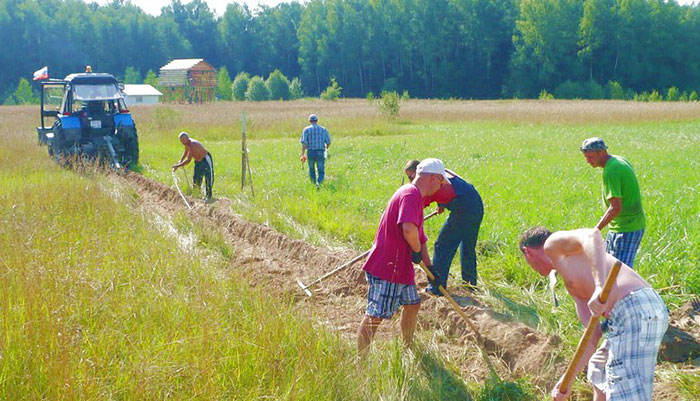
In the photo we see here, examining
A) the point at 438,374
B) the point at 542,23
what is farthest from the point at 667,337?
the point at 542,23

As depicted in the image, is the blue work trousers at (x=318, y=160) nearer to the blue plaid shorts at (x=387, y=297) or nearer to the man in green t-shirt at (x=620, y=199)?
the man in green t-shirt at (x=620, y=199)

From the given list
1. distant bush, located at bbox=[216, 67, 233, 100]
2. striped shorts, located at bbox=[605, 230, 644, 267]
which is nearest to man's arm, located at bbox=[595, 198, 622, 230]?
striped shorts, located at bbox=[605, 230, 644, 267]

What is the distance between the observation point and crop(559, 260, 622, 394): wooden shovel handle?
241 centimetres

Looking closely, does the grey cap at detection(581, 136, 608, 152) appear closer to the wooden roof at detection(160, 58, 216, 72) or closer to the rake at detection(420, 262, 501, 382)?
the rake at detection(420, 262, 501, 382)

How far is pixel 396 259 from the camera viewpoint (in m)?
4.16

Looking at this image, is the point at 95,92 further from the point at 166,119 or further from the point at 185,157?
the point at 166,119

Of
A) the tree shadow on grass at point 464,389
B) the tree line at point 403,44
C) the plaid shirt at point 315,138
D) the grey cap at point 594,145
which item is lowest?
the tree shadow on grass at point 464,389

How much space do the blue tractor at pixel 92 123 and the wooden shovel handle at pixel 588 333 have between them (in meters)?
12.7

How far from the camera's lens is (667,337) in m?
4.62

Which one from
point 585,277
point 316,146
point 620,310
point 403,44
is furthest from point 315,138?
point 403,44

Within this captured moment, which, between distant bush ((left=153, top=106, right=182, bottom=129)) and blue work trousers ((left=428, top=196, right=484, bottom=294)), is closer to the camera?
blue work trousers ((left=428, top=196, right=484, bottom=294))

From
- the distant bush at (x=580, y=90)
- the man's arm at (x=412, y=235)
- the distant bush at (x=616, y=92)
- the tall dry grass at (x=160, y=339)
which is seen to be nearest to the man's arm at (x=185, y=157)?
the tall dry grass at (x=160, y=339)

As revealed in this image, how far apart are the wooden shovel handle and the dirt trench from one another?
1273 mm

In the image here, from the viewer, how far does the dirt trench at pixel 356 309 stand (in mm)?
4477
